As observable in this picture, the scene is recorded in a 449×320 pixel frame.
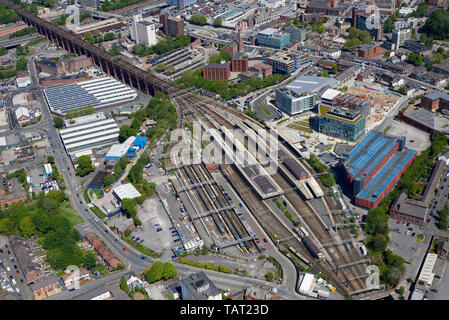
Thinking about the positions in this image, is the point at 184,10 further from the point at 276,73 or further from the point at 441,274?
the point at 441,274

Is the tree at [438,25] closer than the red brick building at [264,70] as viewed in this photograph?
No

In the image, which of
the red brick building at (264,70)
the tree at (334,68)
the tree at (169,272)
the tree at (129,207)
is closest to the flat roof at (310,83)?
the tree at (334,68)

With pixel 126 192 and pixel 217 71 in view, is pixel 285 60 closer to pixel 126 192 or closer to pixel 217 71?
pixel 217 71

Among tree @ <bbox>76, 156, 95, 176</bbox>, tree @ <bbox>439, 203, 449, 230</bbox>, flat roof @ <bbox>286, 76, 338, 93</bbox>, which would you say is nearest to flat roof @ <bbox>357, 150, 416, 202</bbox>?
tree @ <bbox>439, 203, 449, 230</bbox>

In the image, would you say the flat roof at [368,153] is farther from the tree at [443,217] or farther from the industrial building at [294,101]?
the industrial building at [294,101]

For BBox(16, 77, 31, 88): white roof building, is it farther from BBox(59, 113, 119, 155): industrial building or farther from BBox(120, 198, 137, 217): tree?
BBox(120, 198, 137, 217): tree

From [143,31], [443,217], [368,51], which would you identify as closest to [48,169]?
[443,217]

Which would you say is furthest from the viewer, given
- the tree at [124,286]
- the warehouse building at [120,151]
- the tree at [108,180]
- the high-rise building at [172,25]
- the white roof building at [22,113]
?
the high-rise building at [172,25]
